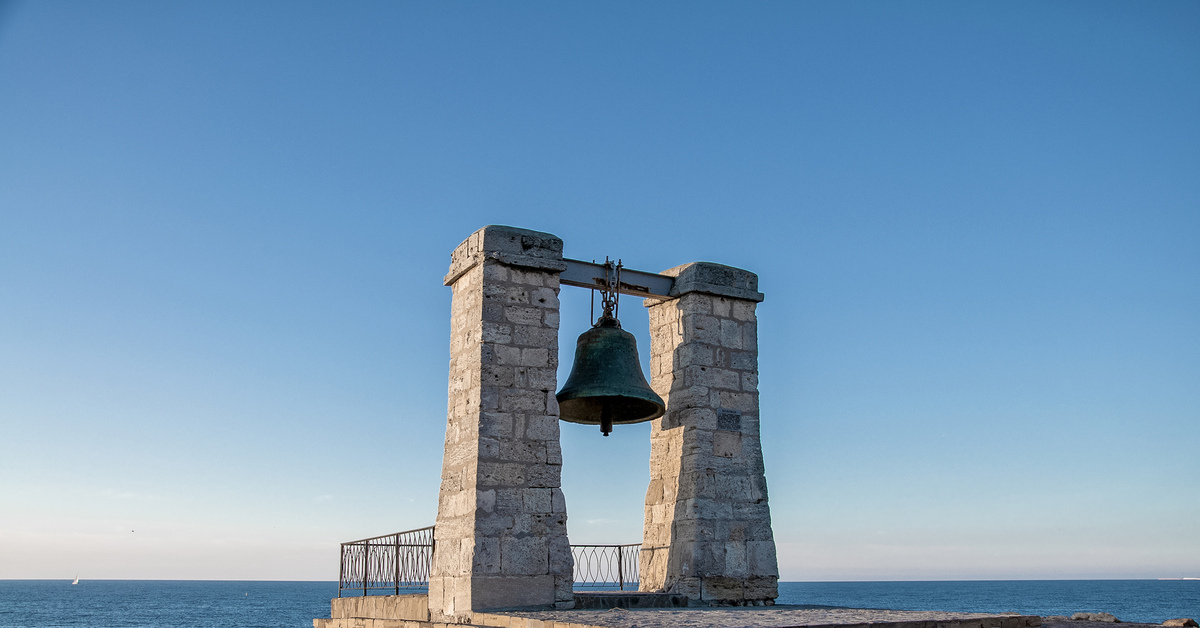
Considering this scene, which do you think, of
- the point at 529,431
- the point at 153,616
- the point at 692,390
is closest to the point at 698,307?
the point at 692,390

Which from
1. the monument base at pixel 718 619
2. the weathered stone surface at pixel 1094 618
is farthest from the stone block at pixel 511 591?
the weathered stone surface at pixel 1094 618

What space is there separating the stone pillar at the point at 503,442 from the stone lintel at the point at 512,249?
11 mm

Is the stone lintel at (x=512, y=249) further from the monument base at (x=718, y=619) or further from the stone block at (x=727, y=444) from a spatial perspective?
the monument base at (x=718, y=619)

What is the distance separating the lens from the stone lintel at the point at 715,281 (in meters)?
9.37

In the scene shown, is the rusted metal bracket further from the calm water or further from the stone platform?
the calm water

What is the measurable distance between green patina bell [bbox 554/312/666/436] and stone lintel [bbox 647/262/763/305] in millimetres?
845

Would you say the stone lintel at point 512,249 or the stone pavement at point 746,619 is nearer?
the stone pavement at point 746,619

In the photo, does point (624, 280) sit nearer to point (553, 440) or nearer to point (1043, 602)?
point (553, 440)

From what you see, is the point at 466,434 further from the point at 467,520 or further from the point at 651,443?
the point at 651,443

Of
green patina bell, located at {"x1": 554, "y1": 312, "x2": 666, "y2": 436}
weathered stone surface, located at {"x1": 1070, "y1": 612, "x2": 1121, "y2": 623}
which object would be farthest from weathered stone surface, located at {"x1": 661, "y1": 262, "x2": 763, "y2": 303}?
weathered stone surface, located at {"x1": 1070, "y1": 612, "x2": 1121, "y2": 623}

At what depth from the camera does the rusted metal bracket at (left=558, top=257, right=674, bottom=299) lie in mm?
9156

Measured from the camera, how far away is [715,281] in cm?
945

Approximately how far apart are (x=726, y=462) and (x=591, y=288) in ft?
6.57

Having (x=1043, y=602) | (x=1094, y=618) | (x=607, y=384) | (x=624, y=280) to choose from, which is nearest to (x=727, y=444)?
(x=607, y=384)
